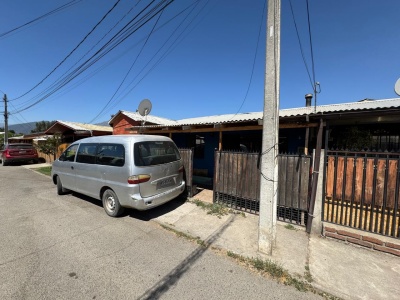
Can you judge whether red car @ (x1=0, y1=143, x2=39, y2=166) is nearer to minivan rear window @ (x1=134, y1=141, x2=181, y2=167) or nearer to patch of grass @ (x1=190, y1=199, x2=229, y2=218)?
minivan rear window @ (x1=134, y1=141, x2=181, y2=167)

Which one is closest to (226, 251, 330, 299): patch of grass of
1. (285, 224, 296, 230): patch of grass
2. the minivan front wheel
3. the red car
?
(285, 224, 296, 230): patch of grass

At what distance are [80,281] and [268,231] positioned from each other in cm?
280

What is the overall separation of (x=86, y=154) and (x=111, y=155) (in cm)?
120

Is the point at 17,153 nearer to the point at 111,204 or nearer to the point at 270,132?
the point at 111,204

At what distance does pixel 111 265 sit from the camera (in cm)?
292

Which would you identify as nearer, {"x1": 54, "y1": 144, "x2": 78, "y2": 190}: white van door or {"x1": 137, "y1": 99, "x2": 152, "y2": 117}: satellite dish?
{"x1": 54, "y1": 144, "x2": 78, "y2": 190}: white van door

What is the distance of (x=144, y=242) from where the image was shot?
3594 millimetres

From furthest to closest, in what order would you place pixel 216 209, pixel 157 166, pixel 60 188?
pixel 60 188 < pixel 216 209 < pixel 157 166

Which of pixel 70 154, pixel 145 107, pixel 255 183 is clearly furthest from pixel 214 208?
pixel 145 107

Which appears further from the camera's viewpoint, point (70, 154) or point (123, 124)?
point (123, 124)

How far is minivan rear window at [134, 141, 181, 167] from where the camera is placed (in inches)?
170

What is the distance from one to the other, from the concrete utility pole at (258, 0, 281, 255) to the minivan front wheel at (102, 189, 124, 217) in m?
3.15

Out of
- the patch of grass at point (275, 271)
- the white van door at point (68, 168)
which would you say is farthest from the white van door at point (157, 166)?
the white van door at point (68, 168)

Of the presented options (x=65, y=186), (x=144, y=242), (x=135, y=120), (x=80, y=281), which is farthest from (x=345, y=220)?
(x=135, y=120)
